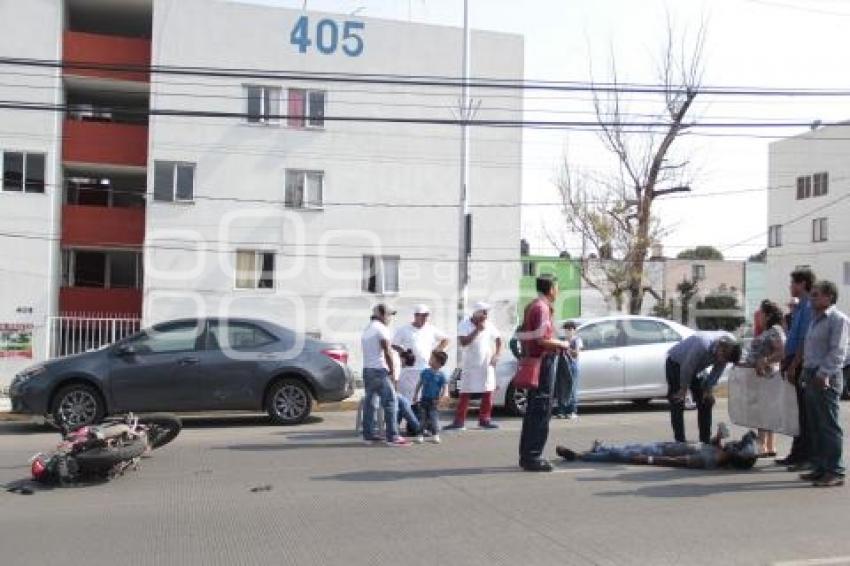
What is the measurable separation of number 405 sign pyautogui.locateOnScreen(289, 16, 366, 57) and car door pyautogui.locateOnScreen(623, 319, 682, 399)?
707 inches

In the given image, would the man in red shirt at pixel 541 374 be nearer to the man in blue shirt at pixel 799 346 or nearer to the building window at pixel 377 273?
the man in blue shirt at pixel 799 346

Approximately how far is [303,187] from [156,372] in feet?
56.6

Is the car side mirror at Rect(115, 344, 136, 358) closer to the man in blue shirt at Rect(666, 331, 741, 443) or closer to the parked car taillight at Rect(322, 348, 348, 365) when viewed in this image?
the parked car taillight at Rect(322, 348, 348, 365)

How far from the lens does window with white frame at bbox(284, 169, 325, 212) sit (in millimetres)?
29188

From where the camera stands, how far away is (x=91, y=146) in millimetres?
28328

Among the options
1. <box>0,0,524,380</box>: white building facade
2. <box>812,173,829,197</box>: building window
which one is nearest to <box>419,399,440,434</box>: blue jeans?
<box>0,0,524,380</box>: white building facade

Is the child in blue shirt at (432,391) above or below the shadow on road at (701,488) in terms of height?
above

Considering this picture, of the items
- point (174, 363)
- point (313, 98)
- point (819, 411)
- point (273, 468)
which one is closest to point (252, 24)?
point (313, 98)

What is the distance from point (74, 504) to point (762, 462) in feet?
21.3

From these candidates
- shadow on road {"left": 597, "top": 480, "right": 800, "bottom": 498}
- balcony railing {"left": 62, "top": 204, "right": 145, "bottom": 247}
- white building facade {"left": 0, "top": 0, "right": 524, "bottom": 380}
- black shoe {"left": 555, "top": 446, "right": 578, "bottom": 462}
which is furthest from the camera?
balcony railing {"left": 62, "top": 204, "right": 145, "bottom": 247}

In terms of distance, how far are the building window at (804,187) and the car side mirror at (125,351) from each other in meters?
43.3

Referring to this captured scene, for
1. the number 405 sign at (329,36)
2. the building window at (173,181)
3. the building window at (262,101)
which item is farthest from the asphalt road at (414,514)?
the number 405 sign at (329,36)

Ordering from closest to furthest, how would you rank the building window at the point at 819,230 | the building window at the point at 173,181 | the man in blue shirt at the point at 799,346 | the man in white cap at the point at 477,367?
the man in blue shirt at the point at 799,346, the man in white cap at the point at 477,367, the building window at the point at 173,181, the building window at the point at 819,230

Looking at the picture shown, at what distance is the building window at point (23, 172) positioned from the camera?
27312 millimetres
